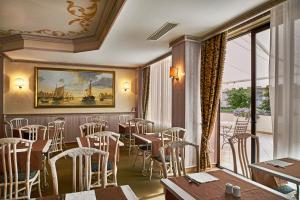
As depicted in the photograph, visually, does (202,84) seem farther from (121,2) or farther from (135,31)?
(121,2)

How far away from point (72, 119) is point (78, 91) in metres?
0.94

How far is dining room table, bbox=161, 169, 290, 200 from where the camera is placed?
146 centimetres

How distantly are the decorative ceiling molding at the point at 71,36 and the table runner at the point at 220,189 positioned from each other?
277cm

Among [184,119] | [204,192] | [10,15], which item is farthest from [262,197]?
[10,15]

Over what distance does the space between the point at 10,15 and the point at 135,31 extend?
216cm

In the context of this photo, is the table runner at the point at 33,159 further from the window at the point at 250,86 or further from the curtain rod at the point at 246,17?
the curtain rod at the point at 246,17

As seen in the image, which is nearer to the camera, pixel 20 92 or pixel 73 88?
pixel 20 92

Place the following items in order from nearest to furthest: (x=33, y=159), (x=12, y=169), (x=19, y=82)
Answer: (x=12, y=169) → (x=33, y=159) → (x=19, y=82)

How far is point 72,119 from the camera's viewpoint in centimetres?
699

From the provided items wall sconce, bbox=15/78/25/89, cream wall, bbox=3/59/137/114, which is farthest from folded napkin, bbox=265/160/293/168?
wall sconce, bbox=15/78/25/89

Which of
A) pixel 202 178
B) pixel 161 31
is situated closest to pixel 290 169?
pixel 202 178

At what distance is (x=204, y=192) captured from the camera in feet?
5.03

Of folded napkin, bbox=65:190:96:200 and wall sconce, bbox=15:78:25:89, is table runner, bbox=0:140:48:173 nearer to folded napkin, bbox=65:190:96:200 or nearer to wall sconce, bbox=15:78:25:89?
folded napkin, bbox=65:190:96:200

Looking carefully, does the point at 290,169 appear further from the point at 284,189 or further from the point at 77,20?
the point at 77,20
